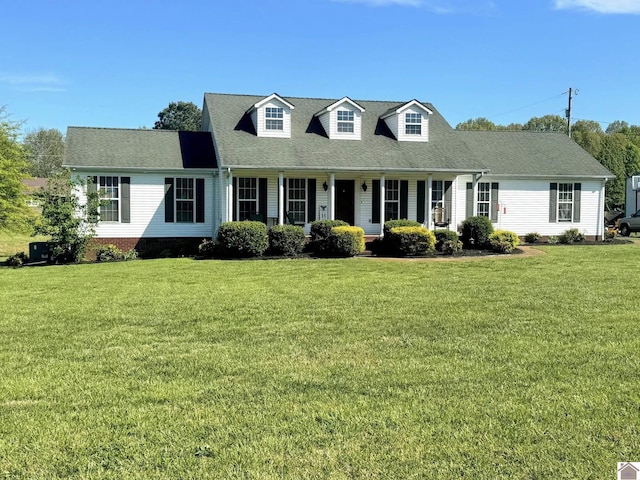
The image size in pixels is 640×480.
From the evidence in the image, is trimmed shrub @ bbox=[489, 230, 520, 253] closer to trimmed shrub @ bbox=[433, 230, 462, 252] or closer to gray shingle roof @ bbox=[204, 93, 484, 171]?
trimmed shrub @ bbox=[433, 230, 462, 252]

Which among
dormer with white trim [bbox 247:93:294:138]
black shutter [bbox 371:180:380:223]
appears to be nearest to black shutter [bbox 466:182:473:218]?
black shutter [bbox 371:180:380:223]

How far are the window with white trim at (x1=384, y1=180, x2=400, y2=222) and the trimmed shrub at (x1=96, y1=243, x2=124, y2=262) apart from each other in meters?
9.84

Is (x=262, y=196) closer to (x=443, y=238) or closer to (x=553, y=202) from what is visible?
(x=443, y=238)

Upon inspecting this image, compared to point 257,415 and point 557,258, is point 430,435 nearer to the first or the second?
point 257,415

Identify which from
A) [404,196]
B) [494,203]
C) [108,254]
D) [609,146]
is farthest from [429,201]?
[609,146]

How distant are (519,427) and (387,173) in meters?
16.3

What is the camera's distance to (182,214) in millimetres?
19812

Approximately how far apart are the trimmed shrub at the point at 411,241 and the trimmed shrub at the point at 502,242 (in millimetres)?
2425

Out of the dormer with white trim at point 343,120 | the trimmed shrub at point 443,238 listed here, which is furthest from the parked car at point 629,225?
the dormer with white trim at point 343,120

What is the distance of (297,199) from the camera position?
20.4 m

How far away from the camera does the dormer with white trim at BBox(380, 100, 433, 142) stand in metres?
21.8

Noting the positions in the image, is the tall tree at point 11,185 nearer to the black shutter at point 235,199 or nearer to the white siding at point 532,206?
the black shutter at point 235,199

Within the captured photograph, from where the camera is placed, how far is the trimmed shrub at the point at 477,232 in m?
19.0

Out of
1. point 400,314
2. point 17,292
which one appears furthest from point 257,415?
point 17,292
